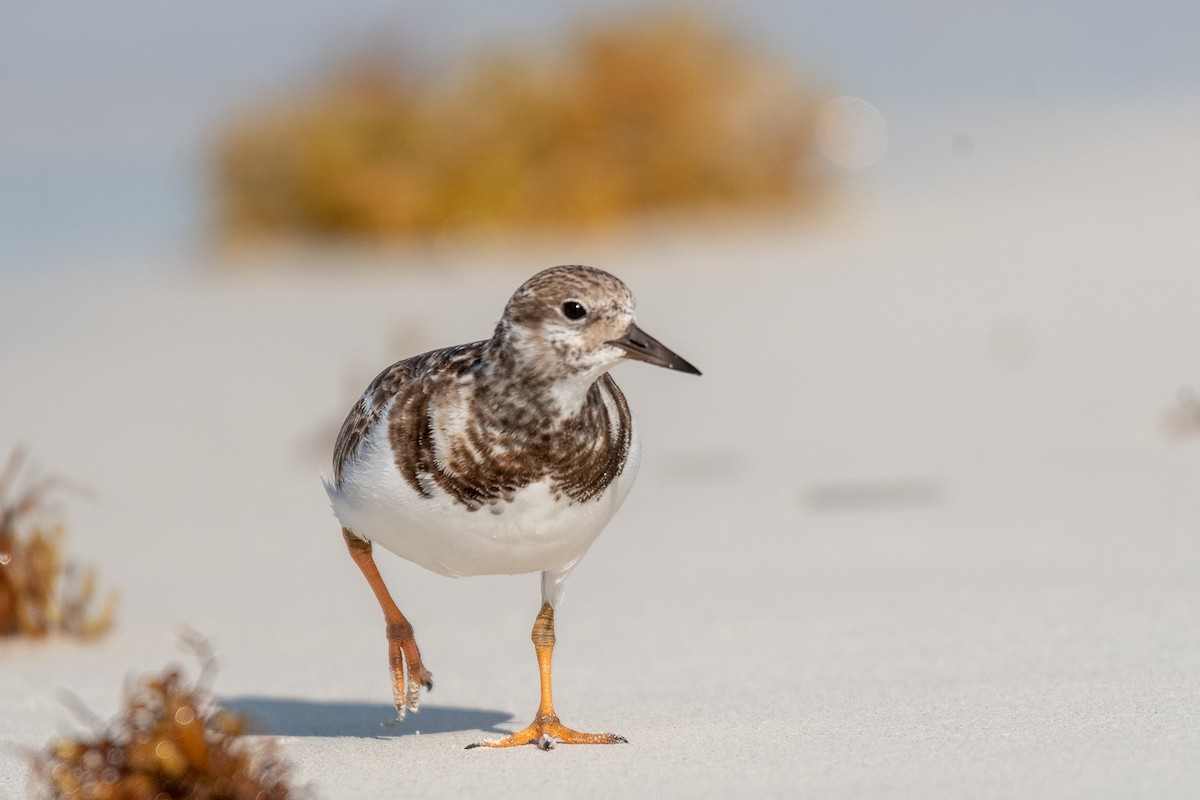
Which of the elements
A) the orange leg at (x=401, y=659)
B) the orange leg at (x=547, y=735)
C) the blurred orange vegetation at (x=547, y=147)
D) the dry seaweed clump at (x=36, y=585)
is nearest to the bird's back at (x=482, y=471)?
the orange leg at (x=547, y=735)

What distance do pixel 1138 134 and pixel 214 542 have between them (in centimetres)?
1404

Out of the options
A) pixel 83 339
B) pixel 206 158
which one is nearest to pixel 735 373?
pixel 83 339

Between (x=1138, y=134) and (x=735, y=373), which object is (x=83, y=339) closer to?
(x=735, y=373)

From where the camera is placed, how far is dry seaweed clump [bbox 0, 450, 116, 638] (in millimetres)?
6223

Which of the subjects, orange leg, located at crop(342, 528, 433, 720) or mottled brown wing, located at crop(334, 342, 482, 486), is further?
orange leg, located at crop(342, 528, 433, 720)

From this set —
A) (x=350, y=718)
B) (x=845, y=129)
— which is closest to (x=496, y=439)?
(x=350, y=718)

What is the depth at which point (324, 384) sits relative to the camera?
1159cm

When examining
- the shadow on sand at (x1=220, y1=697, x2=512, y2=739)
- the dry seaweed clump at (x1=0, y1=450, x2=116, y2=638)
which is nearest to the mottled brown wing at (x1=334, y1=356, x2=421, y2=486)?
the shadow on sand at (x1=220, y1=697, x2=512, y2=739)

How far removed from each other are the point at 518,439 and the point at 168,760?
117cm

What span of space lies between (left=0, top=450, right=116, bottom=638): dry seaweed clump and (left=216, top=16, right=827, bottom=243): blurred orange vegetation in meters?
8.71

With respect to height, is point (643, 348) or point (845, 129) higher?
point (845, 129)

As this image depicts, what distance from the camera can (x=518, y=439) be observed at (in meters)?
4.20

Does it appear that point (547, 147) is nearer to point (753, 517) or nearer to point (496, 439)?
point (753, 517)

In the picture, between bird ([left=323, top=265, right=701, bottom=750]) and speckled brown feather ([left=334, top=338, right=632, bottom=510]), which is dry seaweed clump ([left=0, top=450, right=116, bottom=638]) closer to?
bird ([left=323, top=265, right=701, bottom=750])
